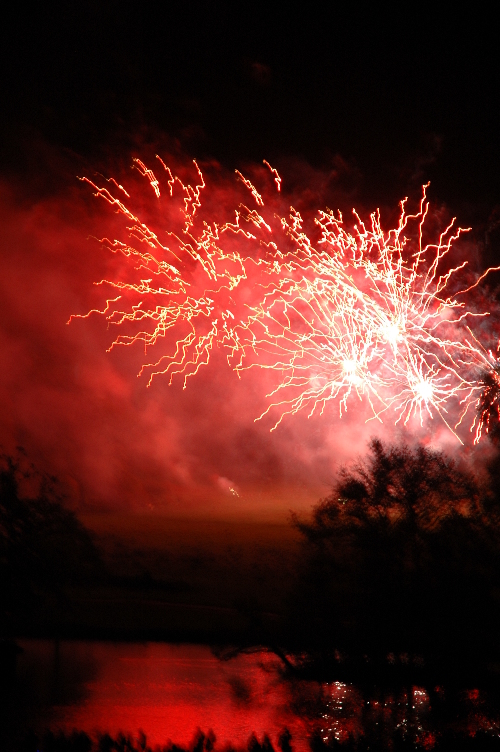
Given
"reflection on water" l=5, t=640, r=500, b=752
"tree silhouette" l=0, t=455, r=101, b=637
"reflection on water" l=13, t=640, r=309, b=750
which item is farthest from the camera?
"tree silhouette" l=0, t=455, r=101, b=637

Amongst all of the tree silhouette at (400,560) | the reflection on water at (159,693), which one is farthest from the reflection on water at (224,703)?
the tree silhouette at (400,560)

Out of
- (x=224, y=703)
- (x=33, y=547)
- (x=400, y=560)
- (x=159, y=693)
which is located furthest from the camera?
(x=33, y=547)

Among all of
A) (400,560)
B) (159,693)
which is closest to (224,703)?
(159,693)

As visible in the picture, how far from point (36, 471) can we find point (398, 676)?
13.9 m

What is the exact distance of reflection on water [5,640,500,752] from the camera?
971cm

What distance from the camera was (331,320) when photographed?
46.3ft

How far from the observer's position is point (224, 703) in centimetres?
1417

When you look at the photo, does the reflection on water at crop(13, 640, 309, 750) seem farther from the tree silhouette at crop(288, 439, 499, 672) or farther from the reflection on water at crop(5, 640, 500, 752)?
the tree silhouette at crop(288, 439, 499, 672)

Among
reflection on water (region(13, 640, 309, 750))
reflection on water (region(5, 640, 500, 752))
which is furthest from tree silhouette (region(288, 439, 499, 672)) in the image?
reflection on water (region(13, 640, 309, 750))

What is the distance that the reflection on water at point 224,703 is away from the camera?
971 cm

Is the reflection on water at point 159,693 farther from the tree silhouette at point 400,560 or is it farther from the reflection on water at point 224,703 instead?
the tree silhouette at point 400,560

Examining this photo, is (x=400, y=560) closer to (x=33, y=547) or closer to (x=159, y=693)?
(x=159, y=693)

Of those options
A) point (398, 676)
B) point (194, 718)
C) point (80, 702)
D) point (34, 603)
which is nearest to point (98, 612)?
point (34, 603)

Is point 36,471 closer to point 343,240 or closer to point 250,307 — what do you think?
point 250,307
